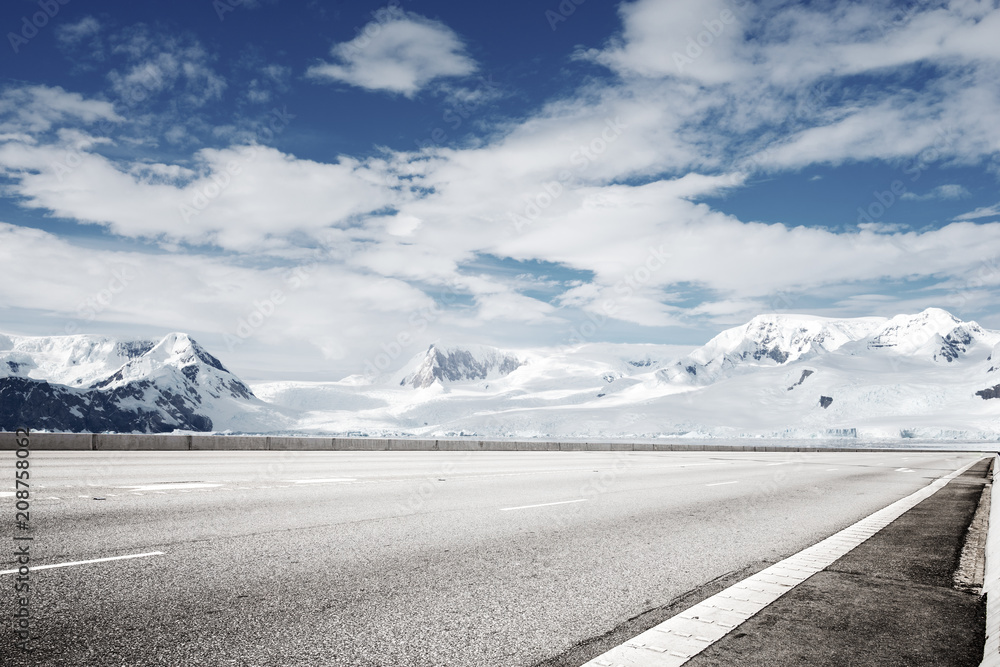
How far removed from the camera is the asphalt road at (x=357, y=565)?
403 cm

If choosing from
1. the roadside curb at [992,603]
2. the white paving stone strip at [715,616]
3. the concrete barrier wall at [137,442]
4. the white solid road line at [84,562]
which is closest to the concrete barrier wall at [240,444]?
the concrete barrier wall at [137,442]

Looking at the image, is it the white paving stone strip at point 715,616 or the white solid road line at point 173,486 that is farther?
the white solid road line at point 173,486

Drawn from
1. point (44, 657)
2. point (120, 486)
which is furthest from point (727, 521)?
point (120, 486)

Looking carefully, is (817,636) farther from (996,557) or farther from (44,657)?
(44,657)

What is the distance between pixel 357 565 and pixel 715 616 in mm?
3042

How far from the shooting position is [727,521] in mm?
10039

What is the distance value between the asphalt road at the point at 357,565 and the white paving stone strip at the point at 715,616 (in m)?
0.31

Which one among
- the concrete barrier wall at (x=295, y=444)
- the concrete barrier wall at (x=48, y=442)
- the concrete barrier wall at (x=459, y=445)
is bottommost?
the concrete barrier wall at (x=459, y=445)

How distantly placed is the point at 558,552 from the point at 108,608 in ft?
13.4

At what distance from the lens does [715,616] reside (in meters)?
4.76

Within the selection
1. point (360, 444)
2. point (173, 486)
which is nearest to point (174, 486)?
point (173, 486)

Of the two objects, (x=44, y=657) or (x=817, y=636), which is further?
(x=817, y=636)

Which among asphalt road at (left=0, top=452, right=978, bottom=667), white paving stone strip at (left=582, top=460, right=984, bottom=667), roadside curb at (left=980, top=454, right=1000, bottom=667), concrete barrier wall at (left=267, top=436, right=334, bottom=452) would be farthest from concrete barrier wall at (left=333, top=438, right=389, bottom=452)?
roadside curb at (left=980, top=454, right=1000, bottom=667)

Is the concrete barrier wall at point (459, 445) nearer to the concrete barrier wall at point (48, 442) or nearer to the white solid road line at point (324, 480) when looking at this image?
the concrete barrier wall at point (48, 442)
